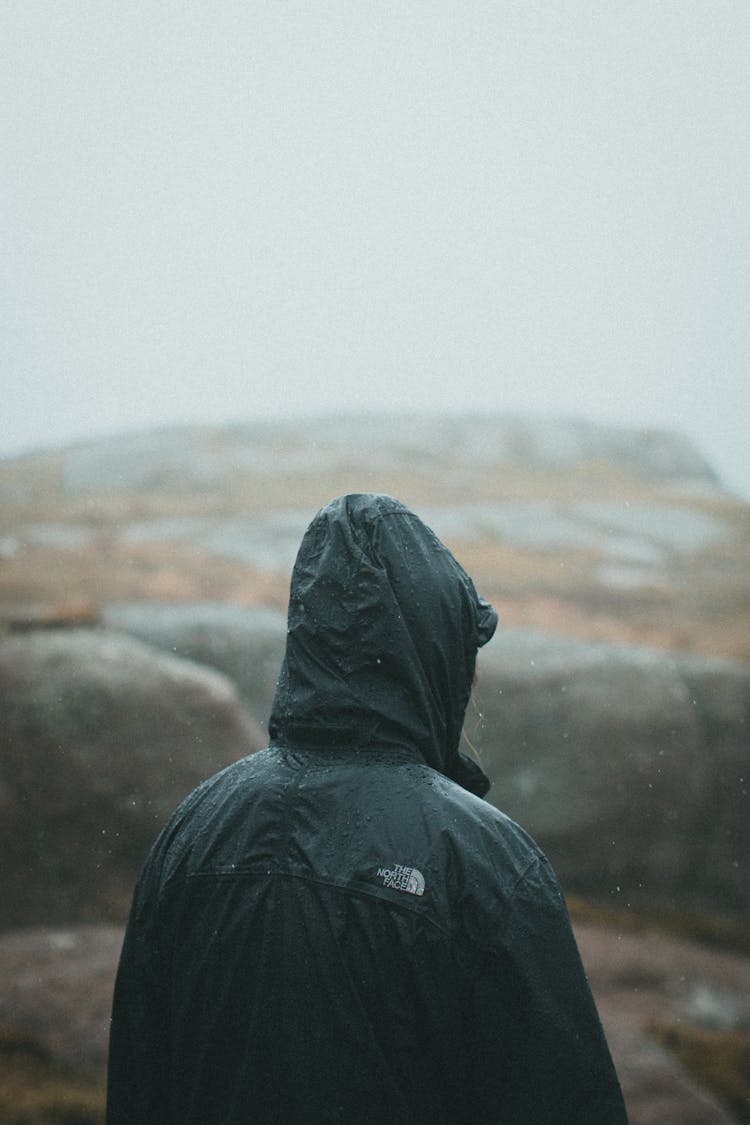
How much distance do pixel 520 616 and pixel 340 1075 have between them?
26.9 feet

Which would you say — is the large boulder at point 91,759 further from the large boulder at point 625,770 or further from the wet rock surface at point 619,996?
the large boulder at point 625,770

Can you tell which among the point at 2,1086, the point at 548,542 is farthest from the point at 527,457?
the point at 2,1086

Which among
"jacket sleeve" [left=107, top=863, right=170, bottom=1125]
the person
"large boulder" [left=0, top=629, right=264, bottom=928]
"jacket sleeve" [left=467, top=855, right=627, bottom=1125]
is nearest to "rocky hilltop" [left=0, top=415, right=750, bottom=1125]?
"large boulder" [left=0, top=629, right=264, bottom=928]

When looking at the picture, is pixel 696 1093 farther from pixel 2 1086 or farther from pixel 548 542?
pixel 548 542

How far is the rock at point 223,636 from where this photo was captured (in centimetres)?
825

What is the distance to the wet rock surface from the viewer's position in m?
5.59

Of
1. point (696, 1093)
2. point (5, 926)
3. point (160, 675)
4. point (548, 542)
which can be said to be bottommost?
point (696, 1093)

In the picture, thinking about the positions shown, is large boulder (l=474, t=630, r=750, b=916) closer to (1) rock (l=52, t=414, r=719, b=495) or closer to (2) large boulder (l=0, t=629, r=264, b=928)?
(2) large boulder (l=0, t=629, r=264, b=928)

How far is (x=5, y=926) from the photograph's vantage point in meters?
6.57

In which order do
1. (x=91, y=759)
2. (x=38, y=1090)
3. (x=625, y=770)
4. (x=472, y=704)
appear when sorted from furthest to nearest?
(x=625, y=770), (x=91, y=759), (x=472, y=704), (x=38, y=1090)

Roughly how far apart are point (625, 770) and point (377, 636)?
278 inches

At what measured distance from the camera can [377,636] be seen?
1563mm

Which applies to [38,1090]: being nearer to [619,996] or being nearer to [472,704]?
[472,704]

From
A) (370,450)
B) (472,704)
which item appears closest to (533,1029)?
(472,704)
